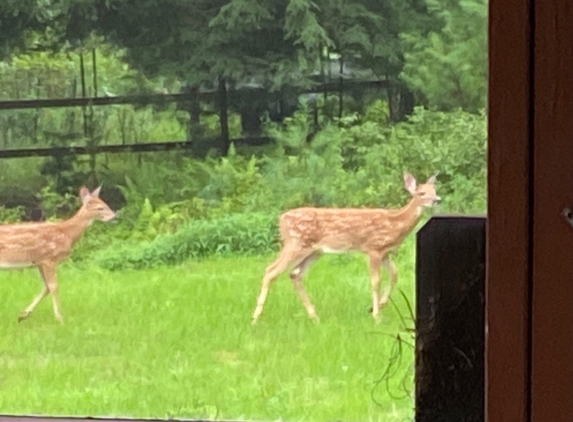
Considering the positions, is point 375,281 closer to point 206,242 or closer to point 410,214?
point 410,214

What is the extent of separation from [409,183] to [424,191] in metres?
0.02

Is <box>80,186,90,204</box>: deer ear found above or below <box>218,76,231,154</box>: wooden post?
below

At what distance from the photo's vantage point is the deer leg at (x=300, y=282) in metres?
1.06

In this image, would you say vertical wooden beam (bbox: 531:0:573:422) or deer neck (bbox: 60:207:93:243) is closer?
vertical wooden beam (bbox: 531:0:573:422)

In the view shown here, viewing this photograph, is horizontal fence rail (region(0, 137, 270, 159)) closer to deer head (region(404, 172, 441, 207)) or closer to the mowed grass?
the mowed grass

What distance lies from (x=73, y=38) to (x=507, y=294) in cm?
53

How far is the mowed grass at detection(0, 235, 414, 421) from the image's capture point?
1.05 metres

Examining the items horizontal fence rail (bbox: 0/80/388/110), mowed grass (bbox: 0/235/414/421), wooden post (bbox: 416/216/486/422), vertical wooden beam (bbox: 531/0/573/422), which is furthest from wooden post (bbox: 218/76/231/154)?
vertical wooden beam (bbox: 531/0/573/422)

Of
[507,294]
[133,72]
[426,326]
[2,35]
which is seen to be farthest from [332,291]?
[2,35]

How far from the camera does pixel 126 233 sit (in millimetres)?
1074

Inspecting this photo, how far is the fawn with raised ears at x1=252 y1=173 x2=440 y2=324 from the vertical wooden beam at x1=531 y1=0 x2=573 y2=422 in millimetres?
158

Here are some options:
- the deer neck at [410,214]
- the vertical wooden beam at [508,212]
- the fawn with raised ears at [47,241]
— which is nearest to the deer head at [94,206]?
the fawn with raised ears at [47,241]

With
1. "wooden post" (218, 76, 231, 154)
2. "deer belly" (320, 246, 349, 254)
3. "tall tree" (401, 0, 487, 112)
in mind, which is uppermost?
"tall tree" (401, 0, 487, 112)

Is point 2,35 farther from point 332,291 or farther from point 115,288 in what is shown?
point 332,291
